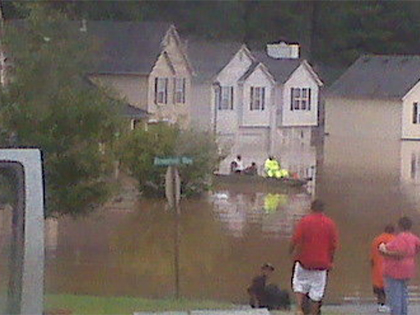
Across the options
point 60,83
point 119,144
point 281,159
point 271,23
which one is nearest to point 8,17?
point 119,144

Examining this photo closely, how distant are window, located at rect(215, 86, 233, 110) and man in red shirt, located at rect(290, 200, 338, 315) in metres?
31.3

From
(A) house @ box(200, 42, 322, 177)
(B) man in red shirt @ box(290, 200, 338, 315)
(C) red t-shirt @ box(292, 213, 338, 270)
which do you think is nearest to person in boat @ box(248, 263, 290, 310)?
(B) man in red shirt @ box(290, 200, 338, 315)

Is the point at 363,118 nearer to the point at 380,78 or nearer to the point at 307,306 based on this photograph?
the point at 380,78

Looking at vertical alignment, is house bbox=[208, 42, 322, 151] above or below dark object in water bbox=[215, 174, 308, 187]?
above

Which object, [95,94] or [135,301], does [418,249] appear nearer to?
[135,301]

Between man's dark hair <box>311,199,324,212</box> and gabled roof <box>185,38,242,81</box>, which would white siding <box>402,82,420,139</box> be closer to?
gabled roof <box>185,38,242,81</box>

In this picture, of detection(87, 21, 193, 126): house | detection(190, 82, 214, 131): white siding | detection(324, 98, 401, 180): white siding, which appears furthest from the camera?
detection(324, 98, 401, 180): white siding

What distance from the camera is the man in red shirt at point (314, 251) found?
10.5 meters

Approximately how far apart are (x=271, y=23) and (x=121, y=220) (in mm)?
18342

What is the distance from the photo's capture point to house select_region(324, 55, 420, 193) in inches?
1624

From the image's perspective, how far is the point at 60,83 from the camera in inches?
779

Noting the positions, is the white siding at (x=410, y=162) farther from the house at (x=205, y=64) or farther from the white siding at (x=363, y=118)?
A: the house at (x=205, y=64)

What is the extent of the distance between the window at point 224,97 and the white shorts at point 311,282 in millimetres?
31294

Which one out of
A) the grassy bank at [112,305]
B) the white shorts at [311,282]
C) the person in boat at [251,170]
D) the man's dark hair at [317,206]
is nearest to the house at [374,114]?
the person in boat at [251,170]
